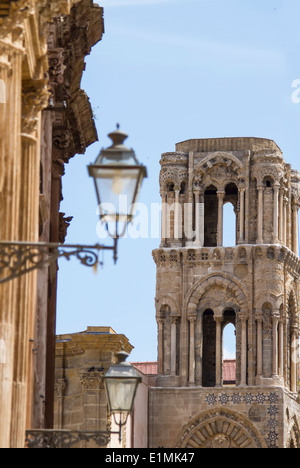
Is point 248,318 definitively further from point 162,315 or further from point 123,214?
point 123,214

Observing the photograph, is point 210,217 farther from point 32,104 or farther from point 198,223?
point 32,104

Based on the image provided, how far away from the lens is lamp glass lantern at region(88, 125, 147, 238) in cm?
1363

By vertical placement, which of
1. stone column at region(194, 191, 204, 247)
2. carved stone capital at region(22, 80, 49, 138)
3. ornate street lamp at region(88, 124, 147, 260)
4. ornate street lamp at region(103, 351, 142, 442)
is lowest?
ornate street lamp at region(103, 351, 142, 442)

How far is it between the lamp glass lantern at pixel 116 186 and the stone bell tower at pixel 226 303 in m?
51.7

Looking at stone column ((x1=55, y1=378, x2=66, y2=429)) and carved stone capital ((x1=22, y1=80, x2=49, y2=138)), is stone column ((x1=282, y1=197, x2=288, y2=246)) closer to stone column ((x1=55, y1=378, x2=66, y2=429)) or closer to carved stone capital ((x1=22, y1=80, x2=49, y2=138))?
stone column ((x1=55, y1=378, x2=66, y2=429))

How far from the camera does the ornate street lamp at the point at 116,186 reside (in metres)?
Answer: 13.6

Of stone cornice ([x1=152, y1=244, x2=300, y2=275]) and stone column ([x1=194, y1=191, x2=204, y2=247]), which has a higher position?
stone column ([x1=194, y1=191, x2=204, y2=247])

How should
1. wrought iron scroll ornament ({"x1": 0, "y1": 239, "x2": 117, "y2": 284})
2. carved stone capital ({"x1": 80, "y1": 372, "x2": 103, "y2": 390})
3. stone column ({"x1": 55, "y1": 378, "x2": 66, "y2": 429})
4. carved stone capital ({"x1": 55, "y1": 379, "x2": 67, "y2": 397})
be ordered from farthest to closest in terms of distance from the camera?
1. carved stone capital ({"x1": 55, "y1": 379, "x2": 67, "y2": 397})
2. stone column ({"x1": 55, "y1": 378, "x2": 66, "y2": 429})
3. carved stone capital ({"x1": 80, "y1": 372, "x2": 103, "y2": 390})
4. wrought iron scroll ornament ({"x1": 0, "y1": 239, "x2": 117, "y2": 284})

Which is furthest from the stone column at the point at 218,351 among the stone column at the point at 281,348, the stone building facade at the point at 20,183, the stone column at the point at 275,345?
the stone building facade at the point at 20,183

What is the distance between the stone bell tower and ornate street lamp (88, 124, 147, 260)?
2038 inches

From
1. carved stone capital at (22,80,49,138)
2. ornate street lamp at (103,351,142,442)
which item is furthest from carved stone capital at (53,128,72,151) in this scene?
carved stone capital at (22,80,49,138)

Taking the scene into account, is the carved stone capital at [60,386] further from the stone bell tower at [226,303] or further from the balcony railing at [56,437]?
the balcony railing at [56,437]

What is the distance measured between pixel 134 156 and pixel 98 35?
15.0 m
